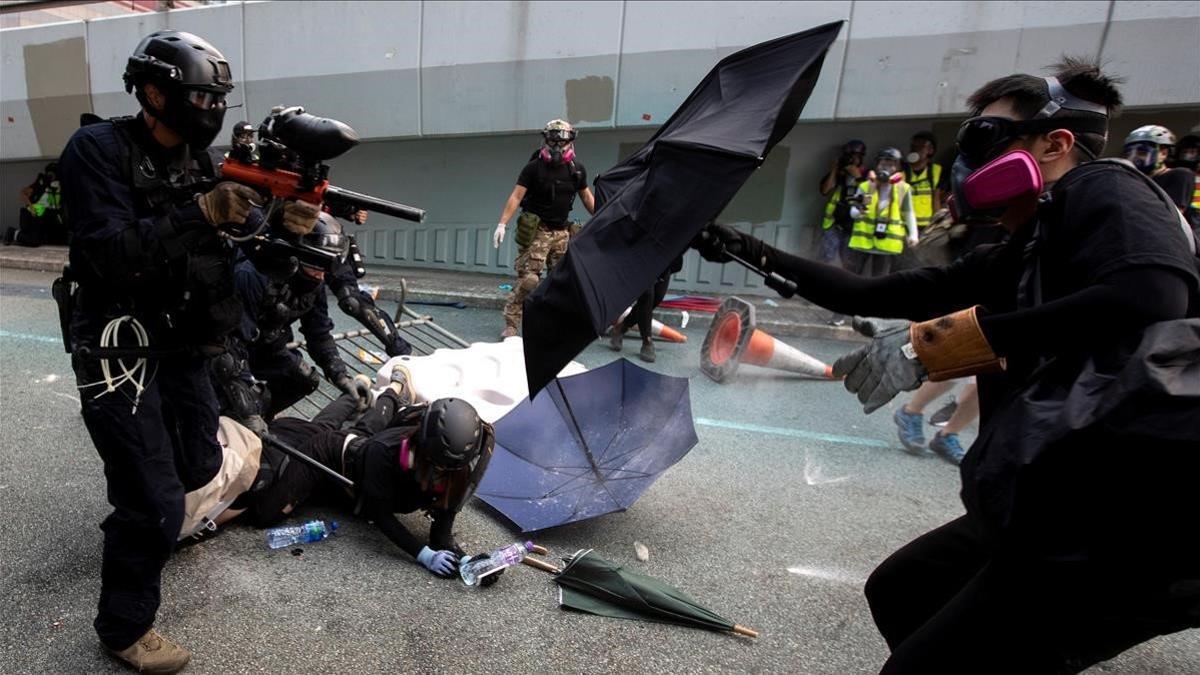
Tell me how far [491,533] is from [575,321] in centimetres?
200

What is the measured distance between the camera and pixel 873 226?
309 inches

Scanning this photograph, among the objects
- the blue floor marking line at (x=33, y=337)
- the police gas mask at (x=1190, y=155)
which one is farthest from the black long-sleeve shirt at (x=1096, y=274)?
the blue floor marking line at (x=33, y=337)

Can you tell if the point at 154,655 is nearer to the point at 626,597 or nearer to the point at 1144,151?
the point at 626,597

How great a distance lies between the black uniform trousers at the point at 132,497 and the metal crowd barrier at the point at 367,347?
157 cm

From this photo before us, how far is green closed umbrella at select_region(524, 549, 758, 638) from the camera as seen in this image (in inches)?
107

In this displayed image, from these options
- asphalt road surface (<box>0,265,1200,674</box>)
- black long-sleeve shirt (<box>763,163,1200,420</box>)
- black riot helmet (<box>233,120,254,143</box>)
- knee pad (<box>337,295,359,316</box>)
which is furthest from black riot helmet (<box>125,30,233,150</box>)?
knee pad (<box>337,295,359,316</box>)

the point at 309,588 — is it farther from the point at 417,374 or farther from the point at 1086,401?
the point at 1086,401

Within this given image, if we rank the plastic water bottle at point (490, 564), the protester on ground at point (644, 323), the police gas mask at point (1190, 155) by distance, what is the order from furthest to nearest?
the protester on ground at point (644, 323) < the police gas mask at point (1190, 155) < the plastic water bottle at point (490, 564)

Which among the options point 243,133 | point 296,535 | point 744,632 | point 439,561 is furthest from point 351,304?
point 744,632

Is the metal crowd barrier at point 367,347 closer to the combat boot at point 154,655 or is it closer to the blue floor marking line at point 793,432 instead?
the combat boot at point 154,655

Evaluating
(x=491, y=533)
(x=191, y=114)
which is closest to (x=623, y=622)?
(x=491, y=533)

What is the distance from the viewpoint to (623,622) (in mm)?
2715

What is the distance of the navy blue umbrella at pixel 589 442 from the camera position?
132 inches

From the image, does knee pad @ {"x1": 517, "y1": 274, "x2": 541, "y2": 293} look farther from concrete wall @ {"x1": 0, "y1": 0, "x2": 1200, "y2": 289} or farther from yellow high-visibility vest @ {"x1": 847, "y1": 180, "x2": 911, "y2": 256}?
yellow high-visibility vest @ {"x1": 847, "y1": 180, "x2": 911, "y2": 256}
